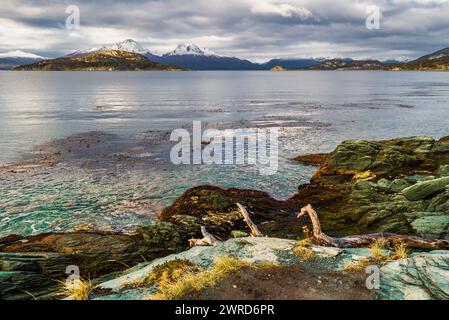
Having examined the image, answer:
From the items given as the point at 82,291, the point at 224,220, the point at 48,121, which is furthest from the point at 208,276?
the point at 48,121

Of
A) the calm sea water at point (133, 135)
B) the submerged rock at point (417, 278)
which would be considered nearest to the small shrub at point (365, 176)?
the calm sea water at point (133, 135)

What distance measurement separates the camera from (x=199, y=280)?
11508mm

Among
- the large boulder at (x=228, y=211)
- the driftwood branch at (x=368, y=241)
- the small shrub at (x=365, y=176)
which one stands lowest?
the large boulder at (x=228, y=211)

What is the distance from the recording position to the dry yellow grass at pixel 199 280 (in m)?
10.9

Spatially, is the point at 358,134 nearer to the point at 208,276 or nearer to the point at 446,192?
the point at 446,192

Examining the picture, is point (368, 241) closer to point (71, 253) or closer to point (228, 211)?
point (228, 211)

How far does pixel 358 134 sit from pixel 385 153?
855 inches

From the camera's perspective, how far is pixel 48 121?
67938mm

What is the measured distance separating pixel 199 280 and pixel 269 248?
11.8 feet

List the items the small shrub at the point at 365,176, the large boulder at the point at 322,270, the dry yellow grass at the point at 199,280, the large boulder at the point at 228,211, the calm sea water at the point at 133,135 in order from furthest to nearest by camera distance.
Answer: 1. the small shrub at the point at 365,176
2. the calm sea water at the point at 133,135
3. the large boulder at the point at 228,211
4. the large boulder at the point at 322,270
5. the dry yellow grass at the point at 199,280

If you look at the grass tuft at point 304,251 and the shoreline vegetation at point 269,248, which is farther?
the grass tuft at point 304,251

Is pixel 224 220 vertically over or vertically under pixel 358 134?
under

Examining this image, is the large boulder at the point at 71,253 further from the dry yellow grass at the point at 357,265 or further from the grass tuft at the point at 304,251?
the dry yellow grass at the point at 357,265

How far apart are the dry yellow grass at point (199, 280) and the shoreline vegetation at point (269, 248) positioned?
4 centimetres
